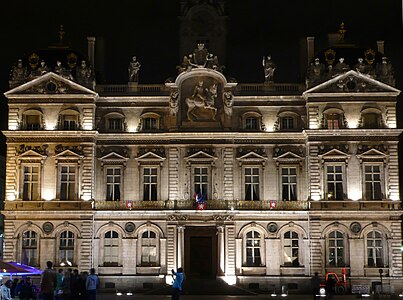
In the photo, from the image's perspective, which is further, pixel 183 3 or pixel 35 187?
pixel 183 3

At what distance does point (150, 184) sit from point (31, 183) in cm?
858

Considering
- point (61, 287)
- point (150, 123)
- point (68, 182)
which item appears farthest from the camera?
point (150, 123)

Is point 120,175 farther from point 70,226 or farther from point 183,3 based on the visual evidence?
point 183,3

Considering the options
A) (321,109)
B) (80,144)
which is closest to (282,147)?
(321,109)

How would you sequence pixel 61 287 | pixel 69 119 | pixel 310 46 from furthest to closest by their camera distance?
pixel 310 46
pixel 69 119
pixel 61 287

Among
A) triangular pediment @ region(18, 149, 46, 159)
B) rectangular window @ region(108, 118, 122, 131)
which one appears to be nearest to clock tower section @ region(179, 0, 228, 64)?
rectangular window @ region(108, 118, 122, 131)

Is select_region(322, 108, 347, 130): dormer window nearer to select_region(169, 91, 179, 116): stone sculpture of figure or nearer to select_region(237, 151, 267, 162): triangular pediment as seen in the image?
select_region(237, 151, 267, 162): triangular pediment

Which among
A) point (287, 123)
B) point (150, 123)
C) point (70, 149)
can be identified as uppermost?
point (150, 123)

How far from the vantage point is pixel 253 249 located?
51844 millimetres

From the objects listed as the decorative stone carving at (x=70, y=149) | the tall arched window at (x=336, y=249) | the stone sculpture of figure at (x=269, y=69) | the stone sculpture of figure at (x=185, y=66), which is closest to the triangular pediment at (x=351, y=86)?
the stone sculpture of figure at (x=269, y=69)

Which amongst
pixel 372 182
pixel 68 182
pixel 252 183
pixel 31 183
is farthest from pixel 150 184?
pixel 372 182

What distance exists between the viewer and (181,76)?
53188 millimetres

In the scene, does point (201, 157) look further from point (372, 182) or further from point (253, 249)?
point (372, 182)

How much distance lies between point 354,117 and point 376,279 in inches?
458
